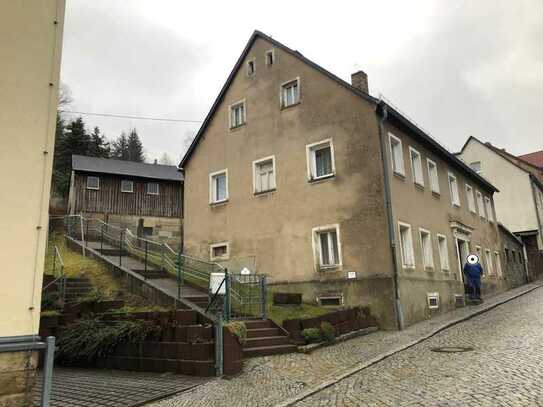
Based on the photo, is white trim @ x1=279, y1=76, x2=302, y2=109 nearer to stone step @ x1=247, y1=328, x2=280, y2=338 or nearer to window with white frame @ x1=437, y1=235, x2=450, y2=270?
window with white frame @ x1=437, y1=235, x2=450, y2=270

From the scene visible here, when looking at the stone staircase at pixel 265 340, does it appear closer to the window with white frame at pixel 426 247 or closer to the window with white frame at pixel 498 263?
the window with white frame at pixel 426 247

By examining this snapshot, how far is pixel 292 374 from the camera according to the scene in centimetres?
909

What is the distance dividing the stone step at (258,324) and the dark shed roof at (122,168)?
2541 centimetres

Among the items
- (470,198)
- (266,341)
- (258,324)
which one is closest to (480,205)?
(470,198)

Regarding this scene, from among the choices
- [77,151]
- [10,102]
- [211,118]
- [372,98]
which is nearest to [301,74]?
[372,98]

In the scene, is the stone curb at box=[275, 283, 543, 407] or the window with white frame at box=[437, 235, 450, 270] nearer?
the stone curb at box=[275, 283, 543, 407]

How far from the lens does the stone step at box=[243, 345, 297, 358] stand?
1041cm

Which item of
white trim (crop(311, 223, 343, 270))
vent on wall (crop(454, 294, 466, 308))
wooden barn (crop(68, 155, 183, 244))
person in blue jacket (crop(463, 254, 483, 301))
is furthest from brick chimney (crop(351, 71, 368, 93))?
wooden barn (crop(68, 155, 183, 244))

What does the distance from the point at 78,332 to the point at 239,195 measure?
33.6 ft

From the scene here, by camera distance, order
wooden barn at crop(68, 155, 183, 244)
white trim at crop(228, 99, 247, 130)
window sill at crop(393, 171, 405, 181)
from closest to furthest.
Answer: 1. window sill at crop(393, 171, 405, 181)
2. white trim at crop(228, 99, 247, 130)
3. wooden barn at crop(68, 155, 183, 244)

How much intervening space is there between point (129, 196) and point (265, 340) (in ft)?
86.0

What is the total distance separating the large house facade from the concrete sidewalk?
2930mm

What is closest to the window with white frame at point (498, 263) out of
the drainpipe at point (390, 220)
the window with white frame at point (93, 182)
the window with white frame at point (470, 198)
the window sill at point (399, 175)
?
the window with white frame at point (470, 198)

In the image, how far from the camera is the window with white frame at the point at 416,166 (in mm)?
18938
